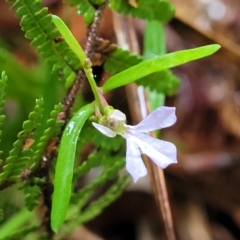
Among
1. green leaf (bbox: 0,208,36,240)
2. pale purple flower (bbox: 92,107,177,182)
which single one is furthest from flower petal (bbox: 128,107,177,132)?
green leaf (bbox: 0,208,36,240)

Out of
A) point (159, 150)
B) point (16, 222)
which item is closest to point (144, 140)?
point (159, 150)

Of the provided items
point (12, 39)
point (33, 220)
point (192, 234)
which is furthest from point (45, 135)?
point (12, 39)

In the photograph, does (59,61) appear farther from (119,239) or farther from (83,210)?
(119,239)

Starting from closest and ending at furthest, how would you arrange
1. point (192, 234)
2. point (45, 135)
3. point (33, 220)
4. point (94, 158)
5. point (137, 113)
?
1. point (45, 135)
2. point (94, 158)
3. point (137, 113)
4. point (33, 220)
5. point (192, 234)

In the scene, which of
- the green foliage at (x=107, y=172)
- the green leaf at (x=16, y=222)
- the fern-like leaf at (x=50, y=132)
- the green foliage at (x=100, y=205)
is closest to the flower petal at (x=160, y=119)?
the fern-like leaf at (x=50, y=132)

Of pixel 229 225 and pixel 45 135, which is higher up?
pixel 45 135

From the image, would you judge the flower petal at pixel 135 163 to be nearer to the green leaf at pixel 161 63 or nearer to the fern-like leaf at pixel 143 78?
the green leaf at pixel 161 63

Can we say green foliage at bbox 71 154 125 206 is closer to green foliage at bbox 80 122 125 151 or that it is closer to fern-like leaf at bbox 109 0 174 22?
green foliage at bbox 80 122 125 151
